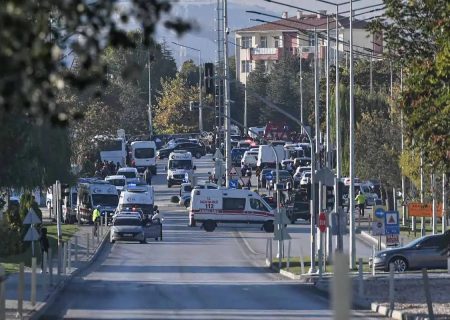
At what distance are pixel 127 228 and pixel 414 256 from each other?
20.3 metres

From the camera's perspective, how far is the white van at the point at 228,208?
213 ft

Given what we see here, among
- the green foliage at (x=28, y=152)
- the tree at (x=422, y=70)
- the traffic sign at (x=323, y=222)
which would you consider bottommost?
the traffic sign at (x=323, y=222)

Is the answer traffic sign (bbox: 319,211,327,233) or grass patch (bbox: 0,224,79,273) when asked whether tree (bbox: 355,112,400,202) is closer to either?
grass patch (bbox: 0,224,79,273)

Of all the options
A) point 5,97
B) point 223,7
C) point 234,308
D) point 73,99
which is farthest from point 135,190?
point 5,97

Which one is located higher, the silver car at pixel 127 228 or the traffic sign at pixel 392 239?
the traffic sign at pixel 392 239

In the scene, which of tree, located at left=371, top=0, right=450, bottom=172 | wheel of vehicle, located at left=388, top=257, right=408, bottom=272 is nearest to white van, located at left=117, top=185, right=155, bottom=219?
wheel of vehicle, located at left=388, top=257, right=408, bottom=272

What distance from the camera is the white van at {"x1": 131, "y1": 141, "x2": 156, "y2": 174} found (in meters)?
104

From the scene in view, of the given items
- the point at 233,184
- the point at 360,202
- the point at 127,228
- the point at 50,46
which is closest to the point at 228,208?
the point at 360,202

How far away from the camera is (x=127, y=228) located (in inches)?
2327

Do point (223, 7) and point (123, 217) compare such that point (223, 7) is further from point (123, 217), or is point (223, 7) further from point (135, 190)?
point (123, 217)

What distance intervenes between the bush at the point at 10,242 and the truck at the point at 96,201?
2205 cm

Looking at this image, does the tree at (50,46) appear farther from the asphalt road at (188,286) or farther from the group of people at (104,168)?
the group of people at (104,168)

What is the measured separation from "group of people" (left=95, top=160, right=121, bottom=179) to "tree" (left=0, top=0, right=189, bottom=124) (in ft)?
283

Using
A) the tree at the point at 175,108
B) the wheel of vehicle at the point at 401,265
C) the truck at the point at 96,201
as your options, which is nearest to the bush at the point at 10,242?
the wheel of vehicle at the point at 401,265
